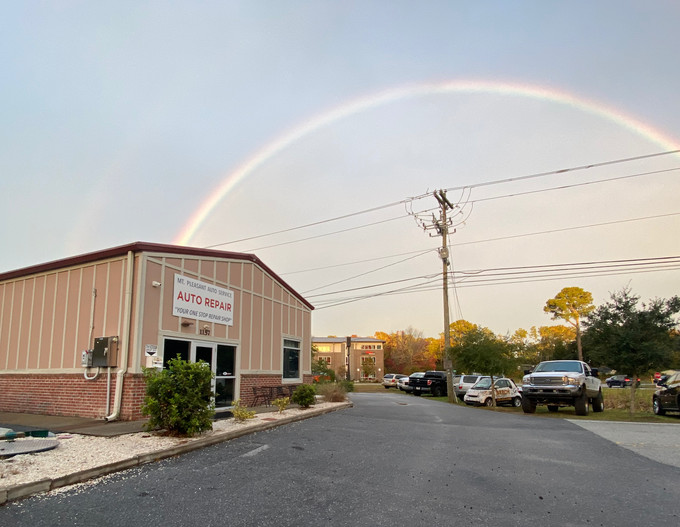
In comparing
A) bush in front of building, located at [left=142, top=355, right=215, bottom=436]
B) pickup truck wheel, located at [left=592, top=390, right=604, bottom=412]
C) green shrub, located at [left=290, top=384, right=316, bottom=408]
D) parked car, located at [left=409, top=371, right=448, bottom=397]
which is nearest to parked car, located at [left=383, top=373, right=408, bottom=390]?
parked car, located at [left=409, top=371, right=448, bottom=397]

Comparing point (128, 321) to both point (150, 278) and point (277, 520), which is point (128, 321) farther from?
point (277, 520)

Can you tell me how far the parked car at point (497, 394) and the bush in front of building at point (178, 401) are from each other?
16.5m

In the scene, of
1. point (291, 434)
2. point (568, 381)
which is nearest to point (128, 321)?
point (291, 434)

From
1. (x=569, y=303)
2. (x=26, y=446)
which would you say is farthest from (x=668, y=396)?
(x=569, y=303)

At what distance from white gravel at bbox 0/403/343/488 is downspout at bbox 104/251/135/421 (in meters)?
2.17

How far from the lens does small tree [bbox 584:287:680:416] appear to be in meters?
17.8

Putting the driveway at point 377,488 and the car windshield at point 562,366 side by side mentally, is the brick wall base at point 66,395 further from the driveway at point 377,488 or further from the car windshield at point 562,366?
the car windshield at point 562,366

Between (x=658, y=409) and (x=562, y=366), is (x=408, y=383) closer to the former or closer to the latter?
(x=562, y=366)

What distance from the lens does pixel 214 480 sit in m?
6.62

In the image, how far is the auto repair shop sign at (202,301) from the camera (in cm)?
1364

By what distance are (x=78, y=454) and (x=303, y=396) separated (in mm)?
8756

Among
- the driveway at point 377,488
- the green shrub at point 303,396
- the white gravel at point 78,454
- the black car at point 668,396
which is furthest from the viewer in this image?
the black car at point 668,396

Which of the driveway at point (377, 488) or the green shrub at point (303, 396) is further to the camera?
the green shrub at point (303, 396)

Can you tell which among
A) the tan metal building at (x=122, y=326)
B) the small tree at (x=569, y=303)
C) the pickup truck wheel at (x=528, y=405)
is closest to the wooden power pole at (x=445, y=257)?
the pickup truck wheel at (x=528, y=405)
